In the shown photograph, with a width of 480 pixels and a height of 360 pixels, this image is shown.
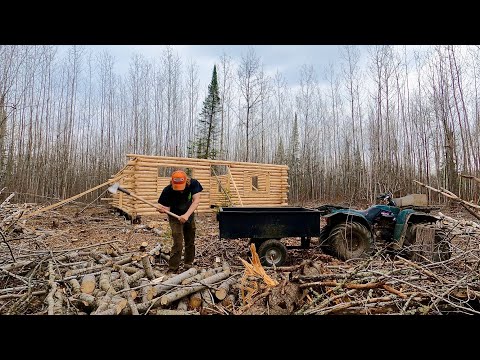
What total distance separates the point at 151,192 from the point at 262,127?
18111mm

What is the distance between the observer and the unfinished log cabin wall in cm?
1287

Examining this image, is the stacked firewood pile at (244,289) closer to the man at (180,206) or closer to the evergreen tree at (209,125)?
the man at (180,206)

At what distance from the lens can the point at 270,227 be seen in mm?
6270

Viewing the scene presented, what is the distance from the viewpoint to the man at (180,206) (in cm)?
556

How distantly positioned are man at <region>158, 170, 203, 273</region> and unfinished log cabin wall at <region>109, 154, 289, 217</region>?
446 centimetres

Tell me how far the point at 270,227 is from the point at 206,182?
9027 millimetres

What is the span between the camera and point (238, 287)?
4.48 meters

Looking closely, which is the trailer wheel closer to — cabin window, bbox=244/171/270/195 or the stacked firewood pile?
the stacked firewood pile

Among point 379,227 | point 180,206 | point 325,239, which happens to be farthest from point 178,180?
point 379,227

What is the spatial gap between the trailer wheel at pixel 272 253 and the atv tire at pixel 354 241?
4.22ft

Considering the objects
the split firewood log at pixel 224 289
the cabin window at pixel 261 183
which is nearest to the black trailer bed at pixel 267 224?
the split firewood log at pixel 224 289

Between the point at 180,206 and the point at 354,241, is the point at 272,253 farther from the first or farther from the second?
the point at 180,206

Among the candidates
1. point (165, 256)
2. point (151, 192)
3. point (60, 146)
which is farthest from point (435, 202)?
point (60, 146)
